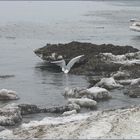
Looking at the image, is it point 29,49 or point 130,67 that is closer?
point 130,67

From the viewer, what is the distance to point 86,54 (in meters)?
33.2

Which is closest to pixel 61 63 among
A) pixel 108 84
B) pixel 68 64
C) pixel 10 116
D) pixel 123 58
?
pixel 68 64

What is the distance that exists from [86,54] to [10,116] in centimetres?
1532

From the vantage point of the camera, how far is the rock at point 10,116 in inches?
720

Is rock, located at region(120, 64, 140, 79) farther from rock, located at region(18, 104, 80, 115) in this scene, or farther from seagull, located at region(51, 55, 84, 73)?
rock, located at region(18, 104, 80, 115)

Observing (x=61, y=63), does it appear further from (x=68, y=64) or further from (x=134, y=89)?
(x=134, y=89)

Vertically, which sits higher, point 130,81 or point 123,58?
point 123,58

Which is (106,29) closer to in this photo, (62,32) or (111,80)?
(62,32)

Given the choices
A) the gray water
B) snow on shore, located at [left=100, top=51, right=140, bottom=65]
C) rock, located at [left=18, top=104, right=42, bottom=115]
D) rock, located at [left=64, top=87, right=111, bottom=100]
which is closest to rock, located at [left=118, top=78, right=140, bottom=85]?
the gray water

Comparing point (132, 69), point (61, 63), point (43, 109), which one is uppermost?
point (61, 63)

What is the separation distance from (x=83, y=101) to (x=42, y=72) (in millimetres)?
9906

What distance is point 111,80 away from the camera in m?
25.6

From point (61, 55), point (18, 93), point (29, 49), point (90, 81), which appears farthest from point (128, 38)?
point (18, 93)

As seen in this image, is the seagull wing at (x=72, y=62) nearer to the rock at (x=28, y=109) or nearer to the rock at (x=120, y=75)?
the rock at (x=120, y=75)
